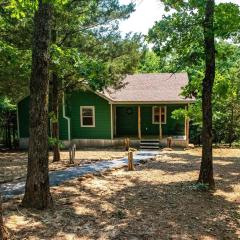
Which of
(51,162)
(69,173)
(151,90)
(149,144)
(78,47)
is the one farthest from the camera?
(151,90)

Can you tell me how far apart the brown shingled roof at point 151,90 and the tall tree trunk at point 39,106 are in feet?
49.7

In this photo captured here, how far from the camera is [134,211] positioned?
359 inches

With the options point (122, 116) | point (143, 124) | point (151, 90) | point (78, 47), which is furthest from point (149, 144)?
point (78, 47)

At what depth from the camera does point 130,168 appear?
1524 centimetres

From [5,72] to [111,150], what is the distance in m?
9.75

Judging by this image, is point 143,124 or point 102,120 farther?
point 143,124

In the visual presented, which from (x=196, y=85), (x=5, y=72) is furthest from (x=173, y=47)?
(x=5, y=72)

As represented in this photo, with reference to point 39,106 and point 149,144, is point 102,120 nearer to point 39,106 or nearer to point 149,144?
point 149,144

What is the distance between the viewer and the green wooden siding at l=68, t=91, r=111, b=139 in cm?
2561

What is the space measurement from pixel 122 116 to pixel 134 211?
18.5 m

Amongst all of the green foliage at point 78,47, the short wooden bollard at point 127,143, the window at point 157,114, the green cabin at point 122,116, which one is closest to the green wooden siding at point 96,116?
the green cabin at point 122,116

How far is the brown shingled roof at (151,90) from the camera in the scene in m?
24.9

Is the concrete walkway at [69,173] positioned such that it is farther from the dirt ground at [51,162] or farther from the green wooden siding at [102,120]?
the green wooden siding at [102,120]

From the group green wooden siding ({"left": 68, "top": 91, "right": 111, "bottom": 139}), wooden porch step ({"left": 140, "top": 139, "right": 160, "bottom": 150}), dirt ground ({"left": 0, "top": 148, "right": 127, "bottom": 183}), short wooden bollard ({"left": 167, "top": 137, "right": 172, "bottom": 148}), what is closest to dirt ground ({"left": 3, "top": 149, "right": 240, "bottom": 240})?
dirt ground ({"left": 0, "top": 148, "right": 127, "bottom": 183})
